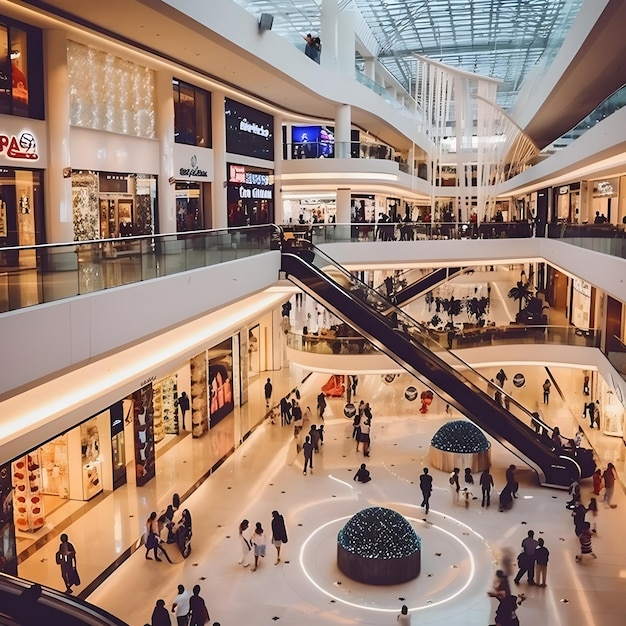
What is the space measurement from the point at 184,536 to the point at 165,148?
11.4 m

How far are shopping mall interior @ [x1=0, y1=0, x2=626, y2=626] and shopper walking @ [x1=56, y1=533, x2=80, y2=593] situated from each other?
22cm

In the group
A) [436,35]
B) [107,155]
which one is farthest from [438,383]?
[436,35]

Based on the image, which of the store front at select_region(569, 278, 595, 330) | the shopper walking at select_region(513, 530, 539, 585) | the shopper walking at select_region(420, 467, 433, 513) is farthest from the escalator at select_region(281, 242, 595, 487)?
the store front at select_region(569, 278, 595, 330)

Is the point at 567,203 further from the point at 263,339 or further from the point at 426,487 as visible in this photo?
the point at 426,487

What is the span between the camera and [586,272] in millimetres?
19812

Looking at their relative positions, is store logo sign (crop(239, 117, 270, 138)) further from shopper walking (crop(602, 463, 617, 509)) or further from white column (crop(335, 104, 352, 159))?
shopper walking (crop(602, 463, 617, 509))

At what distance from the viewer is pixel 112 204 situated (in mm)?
19375

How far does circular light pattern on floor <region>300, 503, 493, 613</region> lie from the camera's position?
13430 millimetres

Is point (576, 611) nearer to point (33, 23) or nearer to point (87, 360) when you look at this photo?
point (87, 360)

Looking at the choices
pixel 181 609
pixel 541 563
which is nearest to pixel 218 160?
pixel 181 609

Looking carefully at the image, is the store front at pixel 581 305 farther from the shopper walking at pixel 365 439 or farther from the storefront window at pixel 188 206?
the storefront window at pixel 188 206

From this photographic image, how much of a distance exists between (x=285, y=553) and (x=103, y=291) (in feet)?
25.2

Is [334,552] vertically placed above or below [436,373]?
below

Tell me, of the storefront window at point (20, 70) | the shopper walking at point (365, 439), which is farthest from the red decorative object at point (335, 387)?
the storefront window at point (20, 70)
